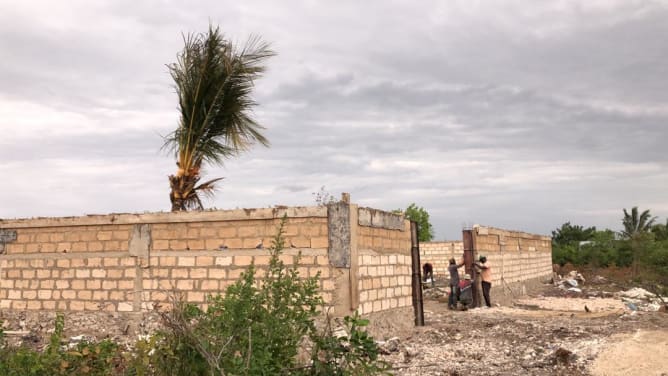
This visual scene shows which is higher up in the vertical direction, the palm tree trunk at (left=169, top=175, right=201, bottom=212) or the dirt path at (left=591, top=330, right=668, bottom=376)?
the palm tree trunk at (left=169, top=175, right=201, bottom=212)

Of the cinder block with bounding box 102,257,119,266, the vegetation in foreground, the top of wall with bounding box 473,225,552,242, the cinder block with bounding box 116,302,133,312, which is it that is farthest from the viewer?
the top of wall with bounding box 473,225,552,242

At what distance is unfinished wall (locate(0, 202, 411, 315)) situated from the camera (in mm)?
8461

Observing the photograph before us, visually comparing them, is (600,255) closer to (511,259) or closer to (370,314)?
(511,259)

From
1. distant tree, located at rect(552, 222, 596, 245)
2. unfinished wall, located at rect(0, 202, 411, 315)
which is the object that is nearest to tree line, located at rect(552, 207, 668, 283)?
distant tree, located at rect(552, 222, 596, 245)

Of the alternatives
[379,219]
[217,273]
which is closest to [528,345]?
[379,219]

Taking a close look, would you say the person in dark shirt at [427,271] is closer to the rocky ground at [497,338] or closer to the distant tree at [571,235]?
the rocky ground at [497,338]

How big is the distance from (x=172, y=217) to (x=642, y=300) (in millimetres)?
15131

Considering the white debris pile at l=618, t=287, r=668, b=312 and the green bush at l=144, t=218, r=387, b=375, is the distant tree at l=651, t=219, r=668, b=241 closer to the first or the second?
the white debris pile at l=618, t=287, r=668, b=312

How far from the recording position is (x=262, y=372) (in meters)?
4.22

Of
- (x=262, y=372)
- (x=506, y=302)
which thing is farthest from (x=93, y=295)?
(x=506, y=302)

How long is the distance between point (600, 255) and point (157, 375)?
108ft

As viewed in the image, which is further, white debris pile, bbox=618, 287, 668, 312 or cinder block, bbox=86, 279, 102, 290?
white debris pile, bbox=618, 287, 668, 312

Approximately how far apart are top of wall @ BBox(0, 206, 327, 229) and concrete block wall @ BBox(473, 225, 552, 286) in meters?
8.14

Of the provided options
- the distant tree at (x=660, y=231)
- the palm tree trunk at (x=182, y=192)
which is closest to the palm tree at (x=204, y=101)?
the palm tree trunk at (x=182, y=192)
